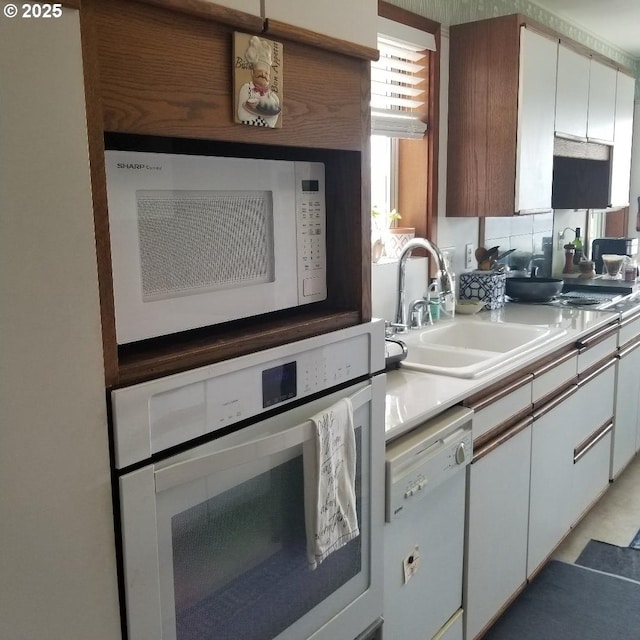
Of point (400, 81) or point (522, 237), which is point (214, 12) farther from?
point (522, 237)

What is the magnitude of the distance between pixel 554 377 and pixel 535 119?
1159mm

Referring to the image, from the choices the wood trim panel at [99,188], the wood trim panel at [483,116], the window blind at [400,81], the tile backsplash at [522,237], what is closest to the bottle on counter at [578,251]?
the tile backsplash at [522,237]

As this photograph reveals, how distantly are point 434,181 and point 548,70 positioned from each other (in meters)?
0.71

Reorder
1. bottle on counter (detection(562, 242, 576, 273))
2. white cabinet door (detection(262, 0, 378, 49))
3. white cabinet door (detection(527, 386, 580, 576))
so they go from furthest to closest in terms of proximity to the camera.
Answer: bottle on counter (detection(562, 242, 576, 273))
white cabinet door (detection(527, 386, 580, 576))
white cabinet door (detection(262, 0, 378, 49))

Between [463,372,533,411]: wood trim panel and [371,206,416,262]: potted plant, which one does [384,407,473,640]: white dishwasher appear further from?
[371,206,416,262]: potted plant

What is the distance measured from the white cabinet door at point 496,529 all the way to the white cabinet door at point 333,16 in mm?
1206

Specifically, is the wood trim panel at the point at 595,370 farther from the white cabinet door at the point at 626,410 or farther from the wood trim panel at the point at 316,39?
the wood trim panel at the point at 316,39

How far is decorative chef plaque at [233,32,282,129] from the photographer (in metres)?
1.04

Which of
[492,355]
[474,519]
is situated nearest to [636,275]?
[492,355]

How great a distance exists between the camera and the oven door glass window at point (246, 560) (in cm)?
103

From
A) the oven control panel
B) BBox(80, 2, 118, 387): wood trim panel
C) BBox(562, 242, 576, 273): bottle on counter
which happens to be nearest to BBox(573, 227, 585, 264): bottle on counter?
BBox(562, 242, 576, 273): bottle on counter

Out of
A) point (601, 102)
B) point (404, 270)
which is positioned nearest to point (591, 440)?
point (404, 270)

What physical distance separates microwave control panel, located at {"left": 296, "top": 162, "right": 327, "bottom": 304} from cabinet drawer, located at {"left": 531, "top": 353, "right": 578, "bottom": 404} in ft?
3.92

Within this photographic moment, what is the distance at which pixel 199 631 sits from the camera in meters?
1.09
